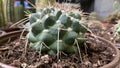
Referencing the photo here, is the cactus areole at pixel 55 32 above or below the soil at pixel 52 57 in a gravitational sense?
above

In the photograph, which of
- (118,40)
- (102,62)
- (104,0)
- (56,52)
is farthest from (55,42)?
(104,0)

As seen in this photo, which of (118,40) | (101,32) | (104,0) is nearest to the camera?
(118,40)

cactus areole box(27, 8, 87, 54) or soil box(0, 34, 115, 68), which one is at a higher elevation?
cactus areole box(27, 8, 87, 54)

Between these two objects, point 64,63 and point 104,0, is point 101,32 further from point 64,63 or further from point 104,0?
point 104,0
